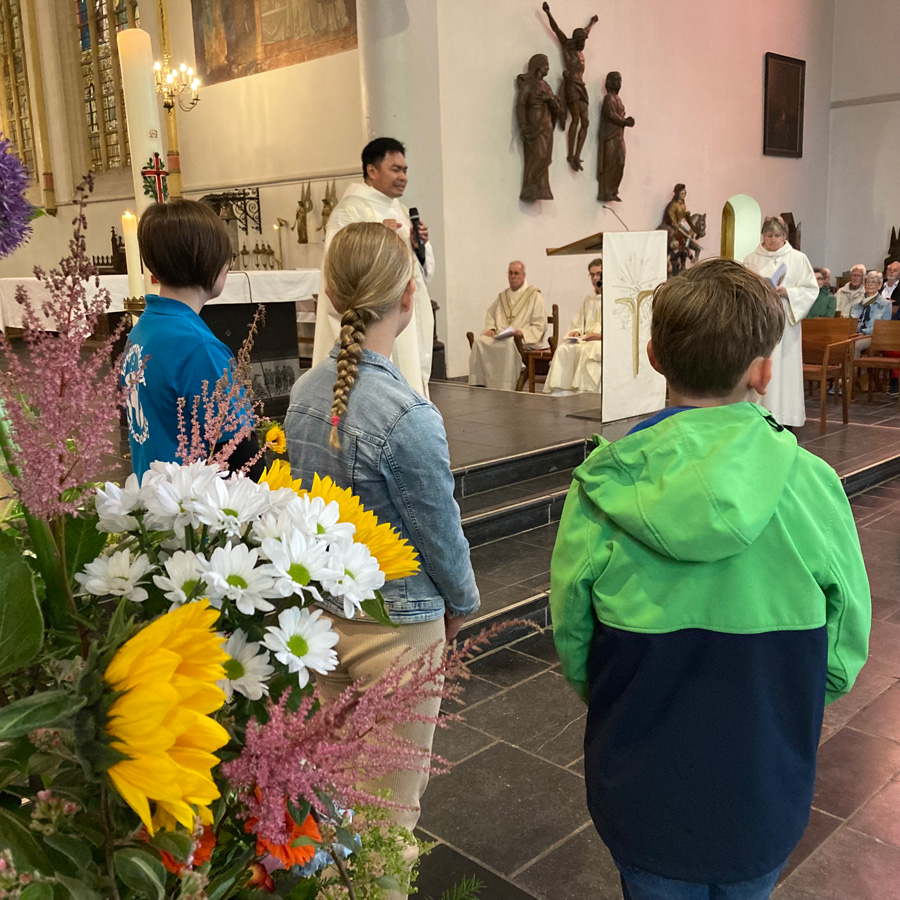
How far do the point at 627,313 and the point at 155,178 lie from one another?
3524 mm

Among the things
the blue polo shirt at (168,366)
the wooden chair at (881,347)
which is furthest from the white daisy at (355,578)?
the wooden chair at (881,347)

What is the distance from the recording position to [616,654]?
1285 millimetres

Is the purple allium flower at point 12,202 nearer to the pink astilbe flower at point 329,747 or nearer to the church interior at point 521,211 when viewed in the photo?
the church interior at point 521,211

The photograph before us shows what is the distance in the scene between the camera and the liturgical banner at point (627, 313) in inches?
228

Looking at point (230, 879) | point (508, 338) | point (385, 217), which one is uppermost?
point (385, 217)

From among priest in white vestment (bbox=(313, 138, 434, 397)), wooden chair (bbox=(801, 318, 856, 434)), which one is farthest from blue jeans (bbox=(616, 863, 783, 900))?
wooden chair (bbox=(801, 318, 856, 434))

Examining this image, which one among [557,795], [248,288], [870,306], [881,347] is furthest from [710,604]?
[870,306]

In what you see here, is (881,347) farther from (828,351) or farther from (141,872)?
(141,872)

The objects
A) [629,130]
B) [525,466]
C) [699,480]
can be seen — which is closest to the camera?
[699,480]

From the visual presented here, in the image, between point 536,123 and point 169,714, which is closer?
point 169,714

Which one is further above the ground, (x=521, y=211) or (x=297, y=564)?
(x=521, y=211)

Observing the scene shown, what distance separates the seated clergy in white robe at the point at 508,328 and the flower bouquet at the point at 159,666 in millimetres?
8087

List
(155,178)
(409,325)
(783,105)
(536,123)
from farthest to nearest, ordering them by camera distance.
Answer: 1. (783,105)
2. (536,123)
3. (409,325)
4. (155,178)

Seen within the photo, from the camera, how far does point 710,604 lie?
4.04 ft
